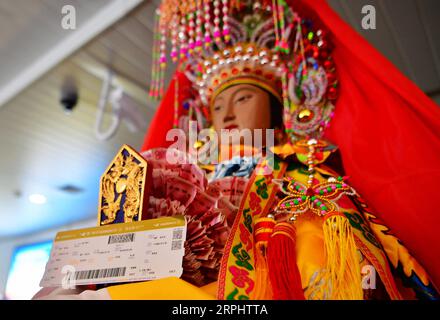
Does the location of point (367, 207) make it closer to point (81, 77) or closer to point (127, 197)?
point (127, 197)

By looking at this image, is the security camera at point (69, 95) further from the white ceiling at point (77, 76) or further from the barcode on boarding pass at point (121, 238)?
the barcode on boarding pass at point (121, 238)

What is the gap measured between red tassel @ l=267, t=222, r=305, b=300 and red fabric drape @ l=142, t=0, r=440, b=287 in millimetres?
296

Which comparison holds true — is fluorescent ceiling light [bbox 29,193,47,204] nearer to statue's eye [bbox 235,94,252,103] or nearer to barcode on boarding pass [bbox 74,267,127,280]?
statue's eye [bbox 235,94,252,103]

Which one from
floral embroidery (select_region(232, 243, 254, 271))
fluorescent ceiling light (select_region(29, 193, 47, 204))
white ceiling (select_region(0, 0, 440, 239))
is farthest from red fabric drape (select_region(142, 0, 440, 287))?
fluorescent ceiling light (select_region(29, 193, 47, 204))

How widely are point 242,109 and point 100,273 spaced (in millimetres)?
665

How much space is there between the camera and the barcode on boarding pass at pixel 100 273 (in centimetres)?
53

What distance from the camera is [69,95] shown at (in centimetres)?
180

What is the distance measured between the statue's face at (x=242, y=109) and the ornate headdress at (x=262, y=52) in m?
0.03

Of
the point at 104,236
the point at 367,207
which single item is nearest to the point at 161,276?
the point at 104,236

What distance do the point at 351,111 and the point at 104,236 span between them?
712mm

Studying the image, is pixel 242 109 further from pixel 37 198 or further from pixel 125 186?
pixel 37 198

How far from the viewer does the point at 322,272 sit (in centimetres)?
56

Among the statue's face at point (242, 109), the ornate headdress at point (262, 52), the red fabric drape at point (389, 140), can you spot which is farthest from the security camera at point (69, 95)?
the red fabric drape at point (389, 140)

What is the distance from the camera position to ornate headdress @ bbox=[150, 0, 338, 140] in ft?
3.35
